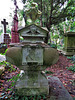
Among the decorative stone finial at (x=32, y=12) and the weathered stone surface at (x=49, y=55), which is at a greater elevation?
the decorative stone finial at (x=32, y=12)

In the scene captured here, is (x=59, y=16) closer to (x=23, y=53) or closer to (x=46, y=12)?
(x=46, y=12)

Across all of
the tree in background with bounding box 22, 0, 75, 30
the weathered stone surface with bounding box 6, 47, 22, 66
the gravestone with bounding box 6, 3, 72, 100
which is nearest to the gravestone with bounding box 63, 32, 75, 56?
the tree in background with bounding box 22, 0, 75, 30

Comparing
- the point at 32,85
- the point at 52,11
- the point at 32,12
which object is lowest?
the point at 32,85

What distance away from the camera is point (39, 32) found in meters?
1.76

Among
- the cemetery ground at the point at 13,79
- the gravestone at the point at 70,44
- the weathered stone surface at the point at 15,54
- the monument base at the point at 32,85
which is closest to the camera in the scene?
the weathered stone surface at the point at 15,54

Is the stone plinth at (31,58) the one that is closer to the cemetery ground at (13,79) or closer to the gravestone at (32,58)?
the gravestone at (32,58)

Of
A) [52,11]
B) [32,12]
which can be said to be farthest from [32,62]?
[52,11]

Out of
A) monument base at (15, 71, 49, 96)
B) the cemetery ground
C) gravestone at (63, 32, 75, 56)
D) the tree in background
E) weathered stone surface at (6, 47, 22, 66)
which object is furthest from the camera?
the tree in background

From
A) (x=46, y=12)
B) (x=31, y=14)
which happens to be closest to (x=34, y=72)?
(x=31, y=14)

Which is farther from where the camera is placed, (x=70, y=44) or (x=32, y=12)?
(x=70, y=44)

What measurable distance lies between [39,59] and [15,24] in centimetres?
605

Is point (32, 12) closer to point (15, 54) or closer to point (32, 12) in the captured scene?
point (32, 12)

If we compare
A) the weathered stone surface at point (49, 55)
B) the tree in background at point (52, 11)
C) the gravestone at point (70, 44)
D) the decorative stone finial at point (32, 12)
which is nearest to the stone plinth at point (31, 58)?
the weathered stone surface at point (49, 55)

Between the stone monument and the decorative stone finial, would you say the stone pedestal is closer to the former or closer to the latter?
the stone monument
